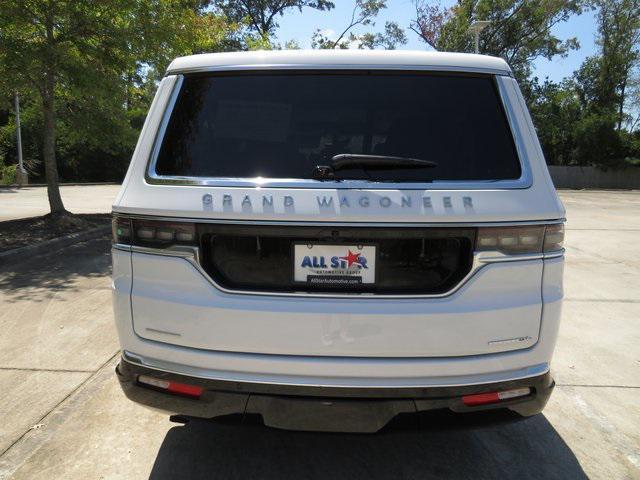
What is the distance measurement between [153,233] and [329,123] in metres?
0.90

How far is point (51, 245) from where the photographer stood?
880cm

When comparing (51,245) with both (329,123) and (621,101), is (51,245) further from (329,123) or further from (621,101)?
(621,101)

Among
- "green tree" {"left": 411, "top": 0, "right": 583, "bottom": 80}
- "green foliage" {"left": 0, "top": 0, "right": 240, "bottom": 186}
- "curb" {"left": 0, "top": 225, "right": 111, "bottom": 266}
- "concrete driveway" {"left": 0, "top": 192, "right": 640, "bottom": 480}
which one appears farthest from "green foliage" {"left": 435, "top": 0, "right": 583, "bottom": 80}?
"concrete driveway" {"left": 0, "top": 192, "right": 640, "bottom": 480}

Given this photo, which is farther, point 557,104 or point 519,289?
point 557,104

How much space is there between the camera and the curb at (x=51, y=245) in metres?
7.69

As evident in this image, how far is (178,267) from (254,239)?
34cm

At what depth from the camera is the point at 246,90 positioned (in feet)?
7.73

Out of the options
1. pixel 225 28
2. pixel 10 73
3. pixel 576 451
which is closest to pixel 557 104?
pixel 225 28

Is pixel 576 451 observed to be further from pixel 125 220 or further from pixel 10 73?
pixel 10 73

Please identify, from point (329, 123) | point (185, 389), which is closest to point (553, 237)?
point (329, 123)

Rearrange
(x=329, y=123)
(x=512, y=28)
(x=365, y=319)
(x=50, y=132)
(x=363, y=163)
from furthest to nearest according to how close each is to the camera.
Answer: (x=512, y=28), (x=50, y=132), (x=329, y=123), (x=363, y=163), (x=365, y=319)

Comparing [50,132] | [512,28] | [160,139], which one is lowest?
[160,139]

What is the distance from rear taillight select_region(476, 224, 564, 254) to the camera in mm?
2094

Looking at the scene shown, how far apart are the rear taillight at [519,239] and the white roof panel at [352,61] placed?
754 mm
